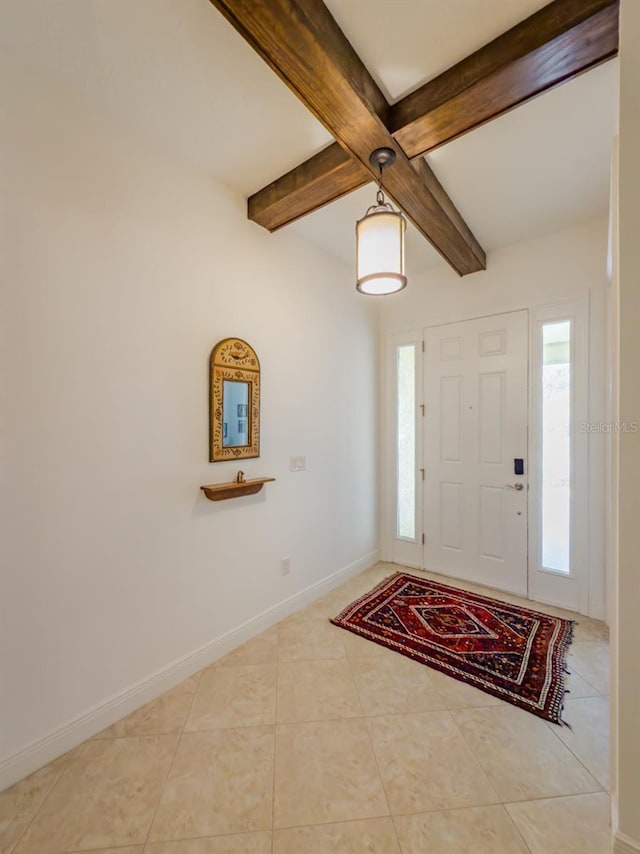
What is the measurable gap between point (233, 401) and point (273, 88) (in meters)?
1.47

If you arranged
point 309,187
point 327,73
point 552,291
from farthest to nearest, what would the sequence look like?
point 552,291, point 309,187, point 327,73

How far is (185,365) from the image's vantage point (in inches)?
75.2

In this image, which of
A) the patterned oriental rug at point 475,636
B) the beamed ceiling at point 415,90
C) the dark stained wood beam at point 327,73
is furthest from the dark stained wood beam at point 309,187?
the patterned oriental rug at point 475,636

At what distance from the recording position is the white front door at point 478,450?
281cm

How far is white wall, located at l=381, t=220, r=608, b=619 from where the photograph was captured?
2.45 meters

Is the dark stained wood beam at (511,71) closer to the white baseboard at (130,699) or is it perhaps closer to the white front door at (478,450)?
the white front door at (478,450)

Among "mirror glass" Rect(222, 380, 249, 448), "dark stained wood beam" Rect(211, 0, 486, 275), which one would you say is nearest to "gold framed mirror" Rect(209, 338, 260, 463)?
Result: "mirror glass" Rect(222, 380, 249, 448)

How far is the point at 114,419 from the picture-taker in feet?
5.37

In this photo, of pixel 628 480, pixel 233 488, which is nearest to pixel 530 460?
pixel 628 480

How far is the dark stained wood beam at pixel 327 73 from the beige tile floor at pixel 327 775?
2.60 metres

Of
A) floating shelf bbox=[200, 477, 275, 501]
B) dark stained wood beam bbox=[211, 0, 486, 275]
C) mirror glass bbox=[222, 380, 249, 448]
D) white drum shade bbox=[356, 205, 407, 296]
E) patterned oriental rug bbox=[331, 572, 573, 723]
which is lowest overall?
patterned oriental rug bbox=[331, 572, 573, 723]

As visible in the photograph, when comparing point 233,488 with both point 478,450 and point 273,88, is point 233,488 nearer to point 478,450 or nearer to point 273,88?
point 273,88

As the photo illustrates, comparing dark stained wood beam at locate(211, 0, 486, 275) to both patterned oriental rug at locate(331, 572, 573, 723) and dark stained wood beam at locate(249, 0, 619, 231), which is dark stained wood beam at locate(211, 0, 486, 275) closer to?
dark stained wood beam at locate(249, 0, 619, 231)

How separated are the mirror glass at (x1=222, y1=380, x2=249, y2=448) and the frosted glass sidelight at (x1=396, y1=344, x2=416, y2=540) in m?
1.73
